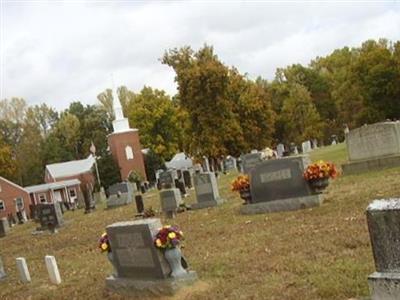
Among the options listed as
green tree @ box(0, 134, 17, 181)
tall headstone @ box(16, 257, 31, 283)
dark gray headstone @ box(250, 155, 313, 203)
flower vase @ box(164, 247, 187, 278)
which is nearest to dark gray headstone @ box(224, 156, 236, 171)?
green tree @ box(0, 134, 17, 181)

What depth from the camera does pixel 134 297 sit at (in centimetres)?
885

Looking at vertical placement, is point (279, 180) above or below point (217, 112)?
below

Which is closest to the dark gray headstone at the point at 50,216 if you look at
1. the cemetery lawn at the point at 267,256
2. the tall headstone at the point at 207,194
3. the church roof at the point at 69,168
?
the tall headstone at the point at 207,194

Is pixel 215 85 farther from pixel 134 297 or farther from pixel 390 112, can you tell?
pixel 134 297

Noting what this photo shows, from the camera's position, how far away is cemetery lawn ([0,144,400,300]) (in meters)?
7.41

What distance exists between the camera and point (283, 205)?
1477 centimetres

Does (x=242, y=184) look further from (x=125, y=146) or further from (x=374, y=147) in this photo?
(x=125, y=146)

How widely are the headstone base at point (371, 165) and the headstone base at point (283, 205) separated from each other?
6088 millimetres

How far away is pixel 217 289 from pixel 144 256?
1.39 m

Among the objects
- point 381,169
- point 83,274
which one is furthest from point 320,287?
point 381,169

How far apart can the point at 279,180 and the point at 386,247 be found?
32.8 ft

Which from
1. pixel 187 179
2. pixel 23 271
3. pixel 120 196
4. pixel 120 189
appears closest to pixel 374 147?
pixel 23 271

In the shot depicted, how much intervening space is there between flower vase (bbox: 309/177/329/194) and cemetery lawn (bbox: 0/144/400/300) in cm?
38

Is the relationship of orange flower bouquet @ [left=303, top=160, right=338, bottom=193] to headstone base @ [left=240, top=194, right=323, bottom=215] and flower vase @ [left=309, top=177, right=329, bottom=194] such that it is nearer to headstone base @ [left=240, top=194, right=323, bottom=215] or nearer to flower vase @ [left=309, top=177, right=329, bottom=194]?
flower vase @ [left=309, top=177, right=329, bottom=194]
